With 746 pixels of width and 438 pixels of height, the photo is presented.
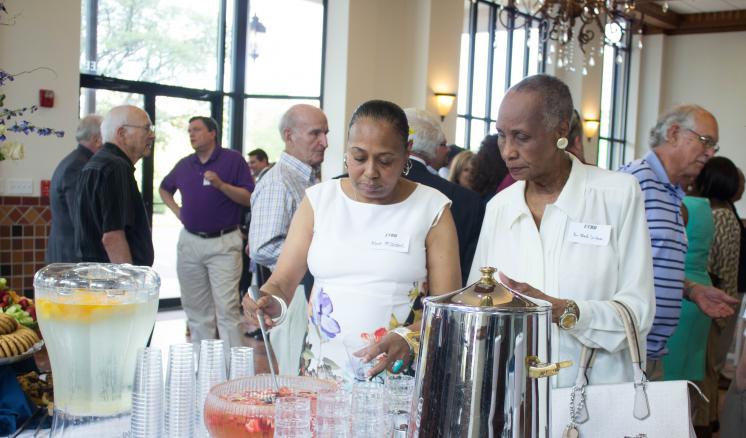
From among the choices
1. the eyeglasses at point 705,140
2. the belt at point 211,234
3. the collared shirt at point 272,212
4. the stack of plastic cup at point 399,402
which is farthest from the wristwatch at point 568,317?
the belt at point 211,234

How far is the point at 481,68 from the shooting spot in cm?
1126

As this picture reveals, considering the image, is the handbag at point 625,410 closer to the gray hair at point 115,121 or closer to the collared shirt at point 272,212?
the collared shirt at point 272,212

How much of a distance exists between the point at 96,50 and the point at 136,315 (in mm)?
6057

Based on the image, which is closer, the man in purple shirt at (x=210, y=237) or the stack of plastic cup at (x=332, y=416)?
the stack of plastic cup at (x=332, y=416)

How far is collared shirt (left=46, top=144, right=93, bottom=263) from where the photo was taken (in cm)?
391

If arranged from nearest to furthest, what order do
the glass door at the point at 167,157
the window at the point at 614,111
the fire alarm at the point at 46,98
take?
1. the fire alarm at the point at 46,98
2. the glass door at the point at 167,157
3. the window at the point at 614,111

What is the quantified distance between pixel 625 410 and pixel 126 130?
289 centimetres

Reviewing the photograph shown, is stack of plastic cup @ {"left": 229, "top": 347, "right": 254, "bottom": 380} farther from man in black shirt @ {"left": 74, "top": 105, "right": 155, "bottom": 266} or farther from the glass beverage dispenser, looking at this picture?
man in black shirt @ {"left": 74, "top": 105, "right": 155, "bottom": 266}

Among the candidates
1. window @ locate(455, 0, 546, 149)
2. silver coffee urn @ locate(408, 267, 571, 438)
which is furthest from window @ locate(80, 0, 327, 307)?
silver coffee urn @ locate(408, 267, 571, 438)

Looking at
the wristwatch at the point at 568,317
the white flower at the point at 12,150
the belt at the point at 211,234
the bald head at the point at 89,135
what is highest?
the bald head at the point at 89,135

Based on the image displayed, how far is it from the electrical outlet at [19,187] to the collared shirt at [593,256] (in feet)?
15.7

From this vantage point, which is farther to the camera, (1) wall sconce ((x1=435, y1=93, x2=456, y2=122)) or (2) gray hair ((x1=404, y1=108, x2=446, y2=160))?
(1) wall sconce ((x1=435, y1=93, x2=456, y2=122))

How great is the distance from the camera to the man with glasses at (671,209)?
257cm

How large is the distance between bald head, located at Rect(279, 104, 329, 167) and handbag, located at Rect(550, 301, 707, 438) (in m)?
2.02
